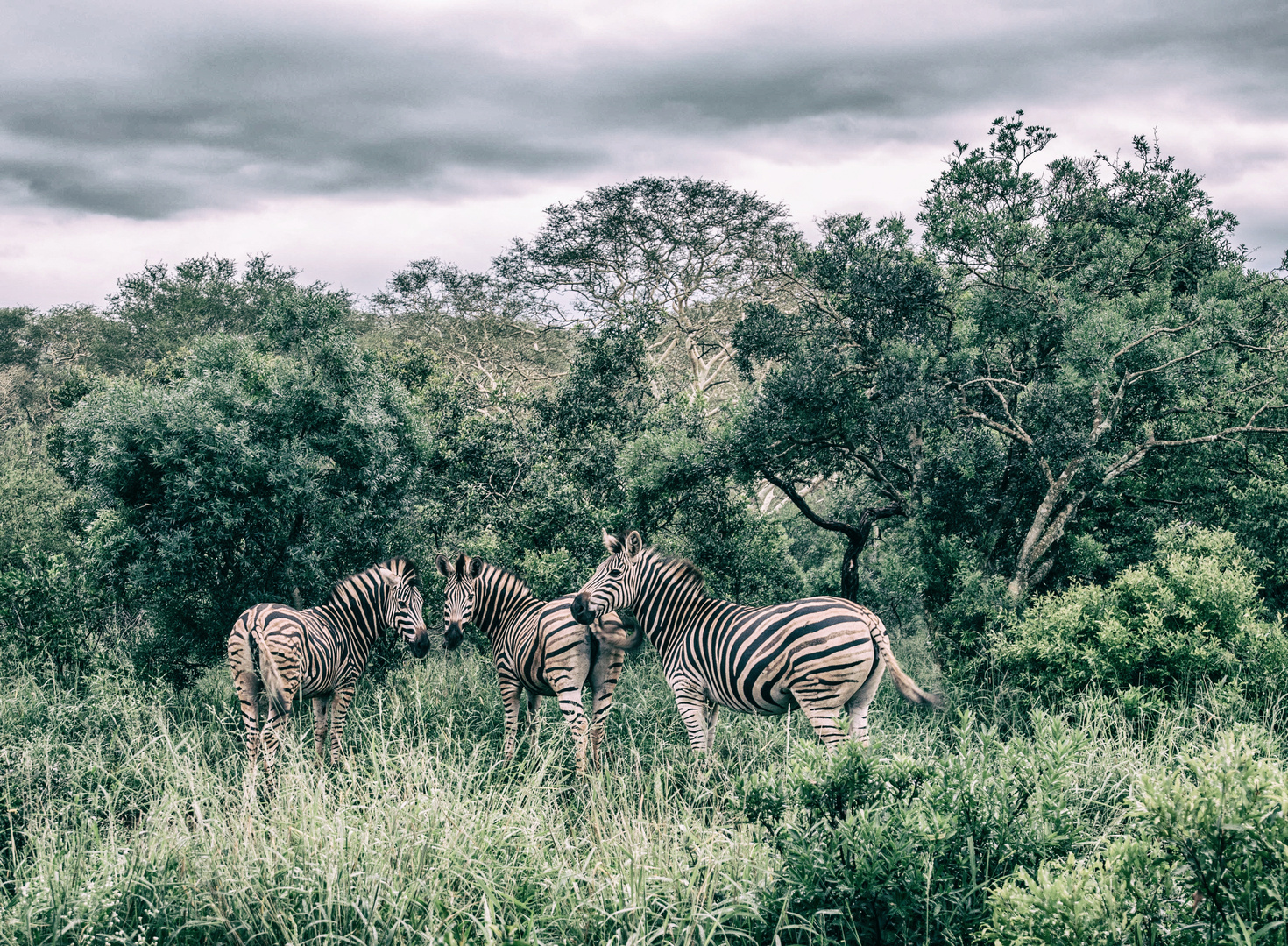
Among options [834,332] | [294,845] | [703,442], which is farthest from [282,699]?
[834,332]

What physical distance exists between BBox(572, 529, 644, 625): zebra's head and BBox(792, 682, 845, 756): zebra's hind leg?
1765 millimetres

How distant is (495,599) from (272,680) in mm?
2120

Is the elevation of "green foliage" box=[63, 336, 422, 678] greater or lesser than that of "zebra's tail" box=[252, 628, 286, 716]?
greater

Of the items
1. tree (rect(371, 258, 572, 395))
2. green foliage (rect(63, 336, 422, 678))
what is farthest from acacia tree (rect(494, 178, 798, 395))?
green foliage (rect(63, 336, 422, 678))

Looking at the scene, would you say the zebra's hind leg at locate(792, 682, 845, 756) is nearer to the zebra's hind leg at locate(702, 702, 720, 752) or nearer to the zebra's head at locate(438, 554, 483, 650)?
the zebra's hind leg at locate(702, 702, 720, 752)

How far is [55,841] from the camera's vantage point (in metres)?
4.52

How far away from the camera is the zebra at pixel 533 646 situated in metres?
6.84

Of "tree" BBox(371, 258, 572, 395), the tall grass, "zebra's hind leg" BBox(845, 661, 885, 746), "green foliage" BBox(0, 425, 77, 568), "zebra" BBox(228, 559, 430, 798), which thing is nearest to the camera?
the tall grass

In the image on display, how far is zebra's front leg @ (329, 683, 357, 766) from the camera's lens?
7.20m

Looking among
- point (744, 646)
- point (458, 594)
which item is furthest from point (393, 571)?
point (744, 646)

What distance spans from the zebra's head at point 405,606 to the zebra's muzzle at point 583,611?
172 centimetres

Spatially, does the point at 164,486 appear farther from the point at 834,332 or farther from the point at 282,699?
the point at 834,332

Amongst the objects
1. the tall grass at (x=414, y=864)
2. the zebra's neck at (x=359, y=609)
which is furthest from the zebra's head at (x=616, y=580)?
the zebra's neck at (x=359, y=609)

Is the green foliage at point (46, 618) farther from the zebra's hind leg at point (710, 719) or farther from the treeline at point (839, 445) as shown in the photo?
the zebra's hind leg at point (710, 719)
